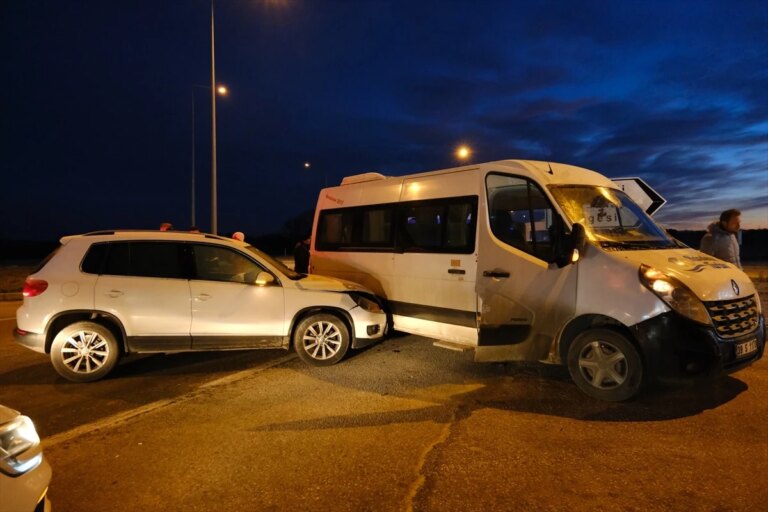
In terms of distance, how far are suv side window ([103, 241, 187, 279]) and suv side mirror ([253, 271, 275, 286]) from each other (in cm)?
86

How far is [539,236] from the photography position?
536cm

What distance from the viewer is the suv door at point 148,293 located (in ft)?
18.9

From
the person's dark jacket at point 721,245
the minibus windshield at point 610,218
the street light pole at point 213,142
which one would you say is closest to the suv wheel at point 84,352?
the minibus windshield at point 610,218

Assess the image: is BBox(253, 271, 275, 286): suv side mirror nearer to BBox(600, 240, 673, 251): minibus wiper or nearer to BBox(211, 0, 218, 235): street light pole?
BBox(600, 240, 673, 251): minibus wiper

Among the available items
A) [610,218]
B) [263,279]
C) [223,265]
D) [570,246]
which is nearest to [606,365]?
[570,246]

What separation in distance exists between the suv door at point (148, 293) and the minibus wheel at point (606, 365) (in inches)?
177

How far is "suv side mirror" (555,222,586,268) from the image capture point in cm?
481

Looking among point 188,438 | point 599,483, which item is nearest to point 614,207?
point 599,483

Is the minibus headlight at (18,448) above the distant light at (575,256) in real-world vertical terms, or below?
below

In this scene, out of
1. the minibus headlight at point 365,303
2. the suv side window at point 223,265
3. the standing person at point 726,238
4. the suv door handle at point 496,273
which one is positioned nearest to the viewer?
the suv door handle at point 496,273

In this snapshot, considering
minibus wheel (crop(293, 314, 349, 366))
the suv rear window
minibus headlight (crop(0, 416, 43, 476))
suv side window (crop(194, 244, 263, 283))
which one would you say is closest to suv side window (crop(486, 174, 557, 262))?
minibus wheel (crop(293, 314, 349, 366))

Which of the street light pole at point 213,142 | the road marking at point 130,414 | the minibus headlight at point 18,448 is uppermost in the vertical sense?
the street light pole at point 213,142

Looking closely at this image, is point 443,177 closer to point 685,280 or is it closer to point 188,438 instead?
point 685,280

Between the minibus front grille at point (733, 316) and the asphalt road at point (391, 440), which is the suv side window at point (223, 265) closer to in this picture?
the asphalt road at point (391, 440)
